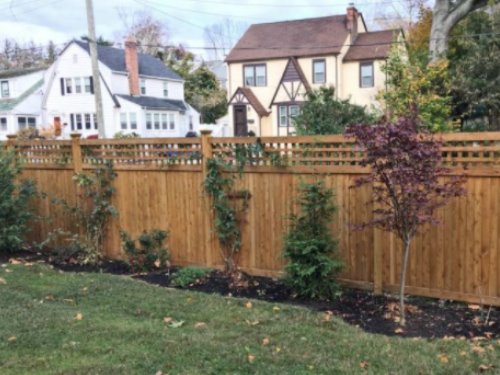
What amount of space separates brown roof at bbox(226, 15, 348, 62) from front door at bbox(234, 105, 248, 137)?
3.09 meters

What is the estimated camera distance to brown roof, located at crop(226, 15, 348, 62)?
102 feet

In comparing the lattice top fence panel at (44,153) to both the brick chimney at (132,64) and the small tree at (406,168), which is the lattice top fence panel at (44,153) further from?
the brick chimney at (132,64)

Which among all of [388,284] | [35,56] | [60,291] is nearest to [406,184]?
[388,284]

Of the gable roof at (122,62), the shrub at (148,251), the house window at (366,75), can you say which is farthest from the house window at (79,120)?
the shrub at (148,251)

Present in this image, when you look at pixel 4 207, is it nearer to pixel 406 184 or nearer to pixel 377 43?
pixel 406 184

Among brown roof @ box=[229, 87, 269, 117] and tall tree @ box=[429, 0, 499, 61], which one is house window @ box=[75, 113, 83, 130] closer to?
brown roof @ box=[229, 87, 269, 117]

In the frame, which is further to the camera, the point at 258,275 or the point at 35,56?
the point at 35,56

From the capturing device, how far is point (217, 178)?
660 centimetres

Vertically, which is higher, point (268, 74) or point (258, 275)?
point (268, 74)

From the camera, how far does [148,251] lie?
7305 mm

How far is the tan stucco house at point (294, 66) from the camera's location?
101 feet

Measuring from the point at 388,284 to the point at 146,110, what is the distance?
103 ft

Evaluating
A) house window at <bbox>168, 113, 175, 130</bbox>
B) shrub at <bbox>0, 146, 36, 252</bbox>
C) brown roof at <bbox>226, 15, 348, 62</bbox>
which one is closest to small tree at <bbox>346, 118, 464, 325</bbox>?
shrub at <bbox>0, 146, 36, 252</bbox>

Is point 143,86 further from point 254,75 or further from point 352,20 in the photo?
point 352,20
